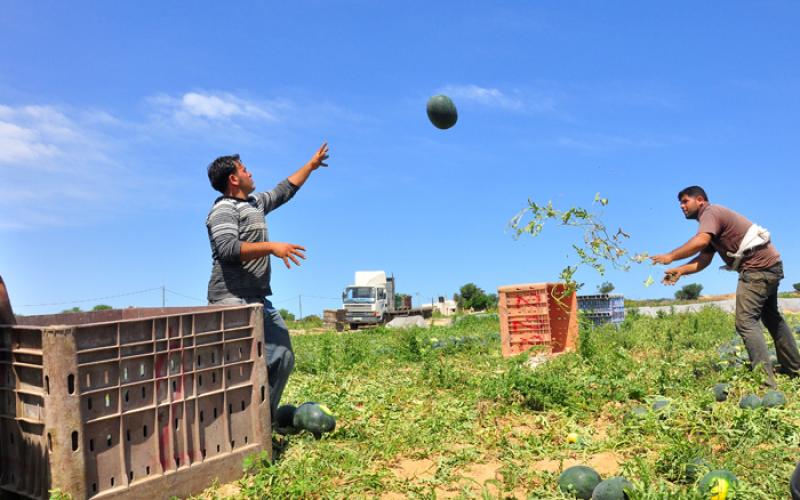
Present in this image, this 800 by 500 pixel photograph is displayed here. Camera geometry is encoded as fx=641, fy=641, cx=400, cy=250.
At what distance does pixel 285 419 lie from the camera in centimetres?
548

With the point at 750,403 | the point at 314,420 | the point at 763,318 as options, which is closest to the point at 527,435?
the point at 314,420

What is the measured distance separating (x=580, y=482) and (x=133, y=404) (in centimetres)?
275

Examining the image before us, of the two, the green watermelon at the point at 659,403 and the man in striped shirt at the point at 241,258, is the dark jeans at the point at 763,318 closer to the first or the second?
the green watermelon at the point at 659,403

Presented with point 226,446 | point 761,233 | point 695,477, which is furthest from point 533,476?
point 761,233

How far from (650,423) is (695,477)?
96 centimetres

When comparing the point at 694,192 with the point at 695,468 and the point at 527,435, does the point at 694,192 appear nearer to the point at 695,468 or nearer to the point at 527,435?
the point at 527,435

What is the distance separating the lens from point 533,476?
422 cm

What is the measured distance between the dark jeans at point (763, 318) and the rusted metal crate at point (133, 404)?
488cm

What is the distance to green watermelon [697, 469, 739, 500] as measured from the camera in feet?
11.4

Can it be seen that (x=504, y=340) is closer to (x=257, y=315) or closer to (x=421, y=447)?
(x=421, y=447)

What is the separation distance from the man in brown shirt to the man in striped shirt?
3.74 m

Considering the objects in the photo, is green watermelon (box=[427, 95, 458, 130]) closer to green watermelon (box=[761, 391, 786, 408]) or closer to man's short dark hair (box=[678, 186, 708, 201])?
man's short dark hair (box=[678, 186, 708, 201])

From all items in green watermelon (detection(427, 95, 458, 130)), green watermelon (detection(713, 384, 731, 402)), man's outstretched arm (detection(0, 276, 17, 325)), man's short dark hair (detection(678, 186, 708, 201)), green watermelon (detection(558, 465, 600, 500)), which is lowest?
green watermelon (detection(558, 465, 600, 500))

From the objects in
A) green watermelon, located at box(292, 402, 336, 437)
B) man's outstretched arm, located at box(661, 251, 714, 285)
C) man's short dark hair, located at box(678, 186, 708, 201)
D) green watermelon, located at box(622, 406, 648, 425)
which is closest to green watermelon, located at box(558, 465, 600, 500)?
green watermelon, located at box(622, 406, 648, 425)
